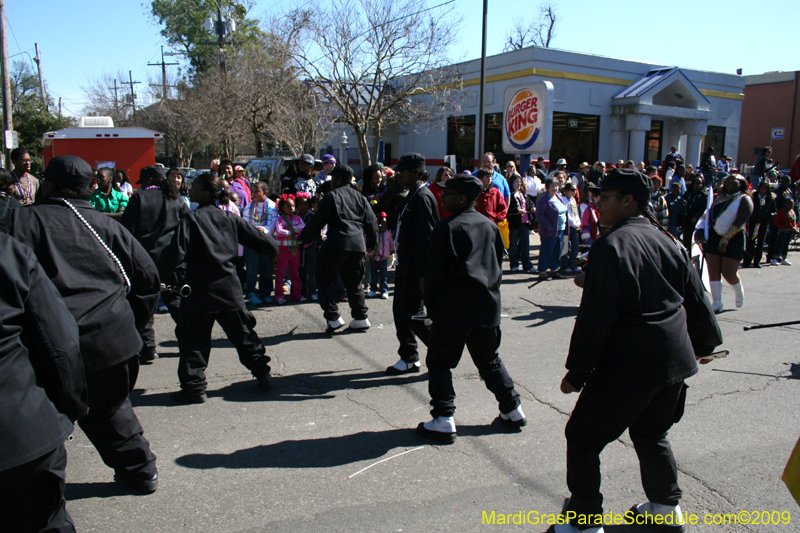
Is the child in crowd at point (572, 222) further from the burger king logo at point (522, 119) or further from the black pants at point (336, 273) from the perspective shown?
the black pants at point (336, 273)

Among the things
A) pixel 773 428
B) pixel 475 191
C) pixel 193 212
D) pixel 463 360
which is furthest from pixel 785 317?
pixel 193 212

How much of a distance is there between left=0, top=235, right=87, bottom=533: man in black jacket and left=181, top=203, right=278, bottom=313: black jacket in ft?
7.40

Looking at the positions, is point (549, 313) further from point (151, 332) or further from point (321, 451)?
point (151, 332)

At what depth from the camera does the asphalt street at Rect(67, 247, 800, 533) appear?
316 centimetres

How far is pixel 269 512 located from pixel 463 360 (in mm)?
3015

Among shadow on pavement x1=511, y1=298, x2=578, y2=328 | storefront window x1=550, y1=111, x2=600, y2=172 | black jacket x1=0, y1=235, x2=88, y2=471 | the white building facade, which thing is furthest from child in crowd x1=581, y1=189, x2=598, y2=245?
storefront window x1=550, y1=111, x2=600, y2=172

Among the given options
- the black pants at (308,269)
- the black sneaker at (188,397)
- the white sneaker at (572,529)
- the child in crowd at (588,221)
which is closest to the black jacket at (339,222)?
the black pants at (308,269)

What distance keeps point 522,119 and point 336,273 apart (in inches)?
344

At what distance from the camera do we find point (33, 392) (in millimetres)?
2104

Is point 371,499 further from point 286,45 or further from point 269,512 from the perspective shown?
point 286,45

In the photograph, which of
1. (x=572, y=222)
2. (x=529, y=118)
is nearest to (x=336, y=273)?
(x=572, y=222)

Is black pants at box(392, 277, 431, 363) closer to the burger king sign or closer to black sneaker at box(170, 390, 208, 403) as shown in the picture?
black sneaker at box(170, 390, 208, 403)

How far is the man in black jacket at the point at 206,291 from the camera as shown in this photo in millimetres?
4547

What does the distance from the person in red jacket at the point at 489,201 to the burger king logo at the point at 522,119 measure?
4.98 meters
